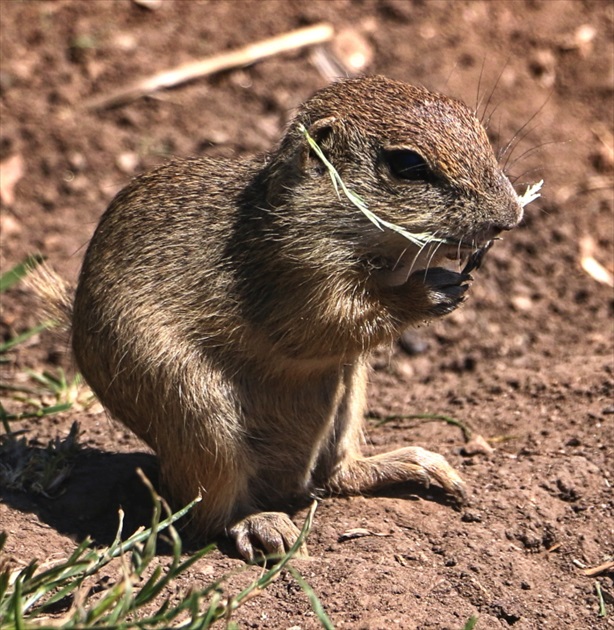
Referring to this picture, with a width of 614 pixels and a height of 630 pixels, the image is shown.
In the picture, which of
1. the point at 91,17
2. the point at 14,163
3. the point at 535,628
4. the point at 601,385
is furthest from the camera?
the point at 91,17

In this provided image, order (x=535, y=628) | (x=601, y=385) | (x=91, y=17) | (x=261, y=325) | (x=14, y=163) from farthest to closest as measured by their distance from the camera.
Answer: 1. (x=91, y=17)
2. (x=14, y=163)
3. (x=601, y=385)
4. (x=261, y=325)
5. (x=535, y=628)

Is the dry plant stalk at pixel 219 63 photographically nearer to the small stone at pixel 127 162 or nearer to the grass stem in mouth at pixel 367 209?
the small stone at pixel 127 162

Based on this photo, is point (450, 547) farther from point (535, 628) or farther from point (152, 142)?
point (152, 142)

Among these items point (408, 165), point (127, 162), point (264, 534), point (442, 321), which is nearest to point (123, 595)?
point (264, 534)

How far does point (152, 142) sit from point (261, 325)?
3.67m

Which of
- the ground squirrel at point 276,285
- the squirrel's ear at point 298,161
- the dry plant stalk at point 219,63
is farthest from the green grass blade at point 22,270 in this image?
the dry plant stalk at point 219,63

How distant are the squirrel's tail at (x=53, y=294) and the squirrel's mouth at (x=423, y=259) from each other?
67.8 inches

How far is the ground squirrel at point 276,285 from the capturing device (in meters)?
4.63

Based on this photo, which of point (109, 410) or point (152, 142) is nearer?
point (109, 410)

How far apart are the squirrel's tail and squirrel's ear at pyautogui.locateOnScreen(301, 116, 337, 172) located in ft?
5.06

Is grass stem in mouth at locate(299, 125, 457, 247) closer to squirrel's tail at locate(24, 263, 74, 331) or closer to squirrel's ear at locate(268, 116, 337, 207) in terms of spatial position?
squirrel's ear at locate(268, 116, 337, 207)

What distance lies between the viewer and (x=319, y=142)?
15.9ft

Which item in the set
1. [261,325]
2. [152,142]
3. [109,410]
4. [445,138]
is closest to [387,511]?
[261,325]

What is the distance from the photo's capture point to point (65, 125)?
26.9 ft
